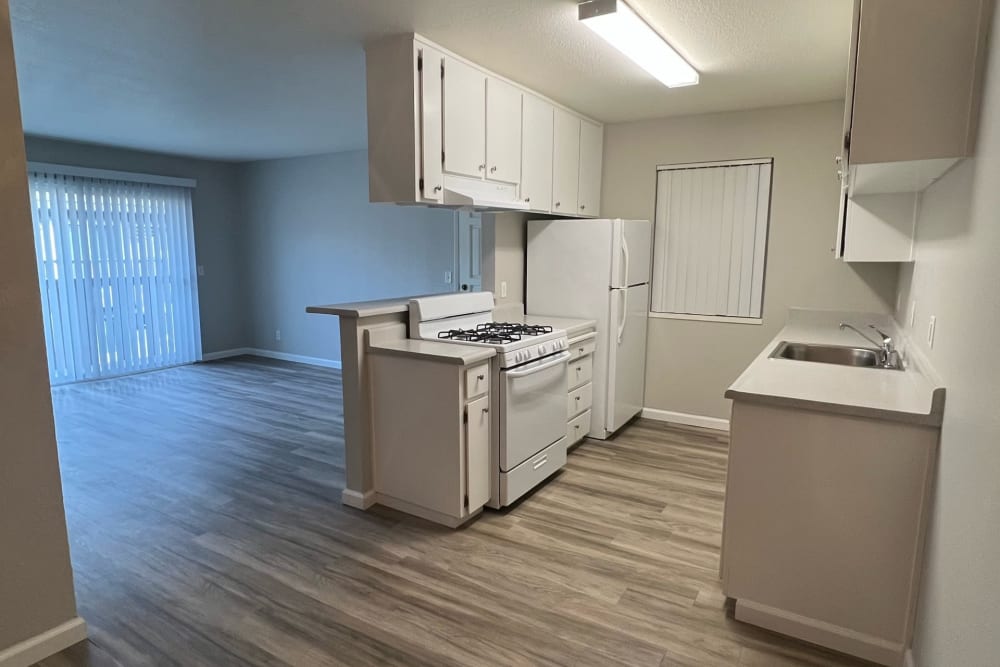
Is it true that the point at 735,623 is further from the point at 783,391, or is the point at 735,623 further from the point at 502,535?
the point at 502,535

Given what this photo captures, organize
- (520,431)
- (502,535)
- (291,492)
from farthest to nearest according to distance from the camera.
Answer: (291,492) < (520,431) < (502,535)

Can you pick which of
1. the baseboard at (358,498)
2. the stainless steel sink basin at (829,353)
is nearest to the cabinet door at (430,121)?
the baseboard at (358,498)

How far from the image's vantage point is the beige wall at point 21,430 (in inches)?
73.9

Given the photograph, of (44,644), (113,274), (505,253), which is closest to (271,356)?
(113,274)

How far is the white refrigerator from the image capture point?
13.4 feet

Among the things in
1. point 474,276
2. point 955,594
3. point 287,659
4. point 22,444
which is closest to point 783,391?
point 955,594

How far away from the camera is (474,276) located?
5805mm

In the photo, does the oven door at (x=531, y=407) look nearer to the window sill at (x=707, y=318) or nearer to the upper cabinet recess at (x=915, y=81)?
the window sill at (x=707, y=318)

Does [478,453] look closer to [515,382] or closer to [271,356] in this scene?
[515,382]

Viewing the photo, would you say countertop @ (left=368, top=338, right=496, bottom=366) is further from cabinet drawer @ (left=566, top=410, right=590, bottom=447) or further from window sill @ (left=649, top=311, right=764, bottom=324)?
window sill @ (left=649, top=311, right=764, bottom=324)

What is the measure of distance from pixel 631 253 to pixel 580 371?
39.3 inches

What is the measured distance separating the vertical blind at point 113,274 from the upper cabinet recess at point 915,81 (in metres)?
6.44

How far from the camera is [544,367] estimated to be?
3307 millimetres

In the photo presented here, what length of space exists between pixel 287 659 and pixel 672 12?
3.05m
